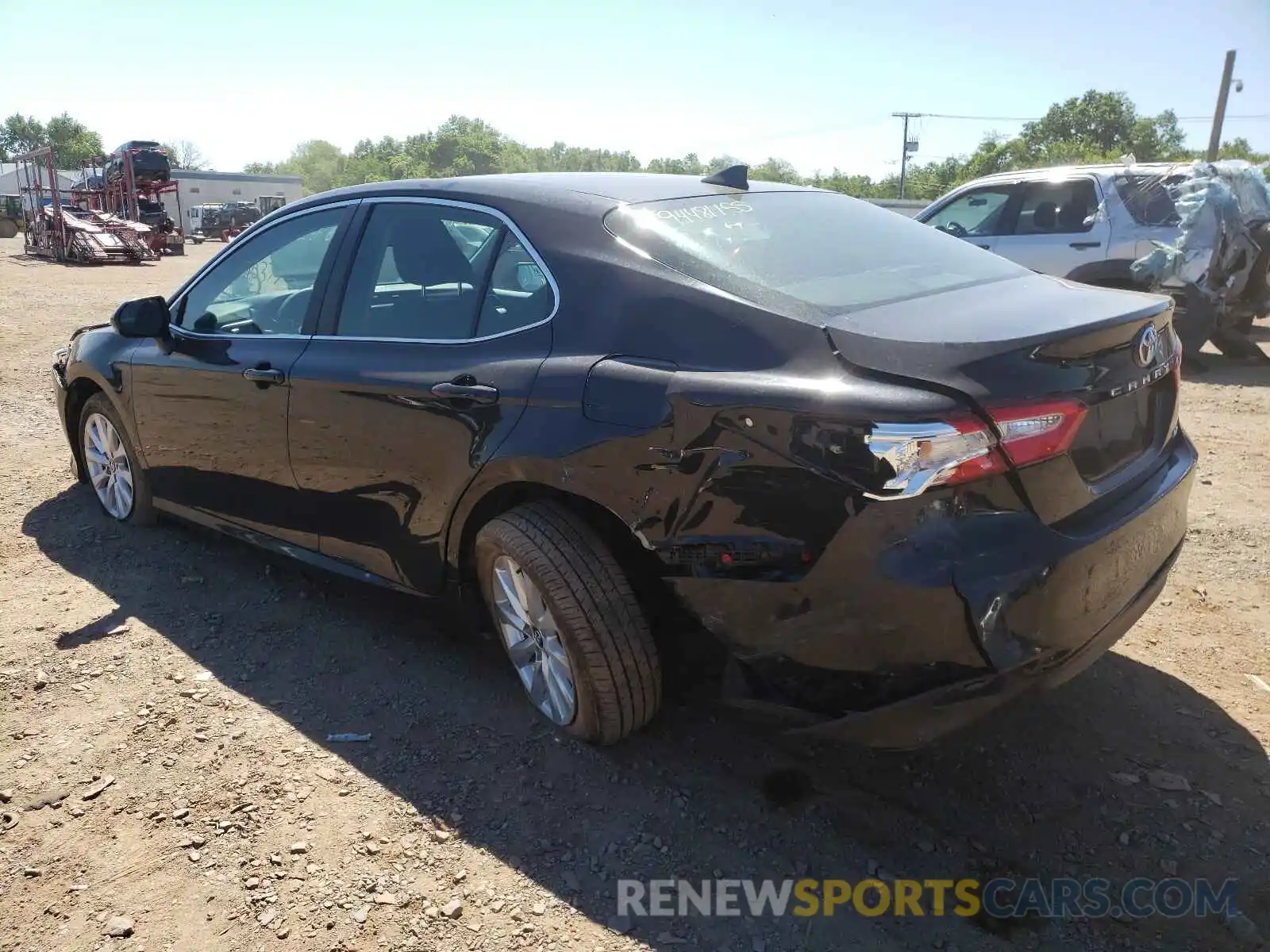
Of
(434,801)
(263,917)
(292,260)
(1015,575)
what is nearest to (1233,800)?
(1015,575)

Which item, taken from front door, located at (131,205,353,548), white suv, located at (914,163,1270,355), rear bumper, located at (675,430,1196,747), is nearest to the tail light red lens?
rear bumper, located at (675,430,1196,747)

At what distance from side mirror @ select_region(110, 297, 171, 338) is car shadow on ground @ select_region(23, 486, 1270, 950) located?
4.43 ft

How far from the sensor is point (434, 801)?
2693mm

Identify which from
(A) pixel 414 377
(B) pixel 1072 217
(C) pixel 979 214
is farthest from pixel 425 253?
(C) pixel 979 214

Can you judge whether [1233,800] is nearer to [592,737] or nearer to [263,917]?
[592,737]

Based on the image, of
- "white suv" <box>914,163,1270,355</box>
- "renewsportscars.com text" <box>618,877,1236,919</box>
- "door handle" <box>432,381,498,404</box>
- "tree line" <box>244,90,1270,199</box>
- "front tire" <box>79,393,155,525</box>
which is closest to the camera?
"renewsportscars.com text" <box>618,877,1236,919</box>

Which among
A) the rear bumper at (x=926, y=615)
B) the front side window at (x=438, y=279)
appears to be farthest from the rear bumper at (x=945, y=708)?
the front side window at (x=438, y=279)

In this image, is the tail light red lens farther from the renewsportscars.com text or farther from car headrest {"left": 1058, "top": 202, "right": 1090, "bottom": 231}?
car headrest {"left": 1058, "top": 202, "right": 1090, "bottom": 231}

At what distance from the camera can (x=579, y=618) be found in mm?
2619

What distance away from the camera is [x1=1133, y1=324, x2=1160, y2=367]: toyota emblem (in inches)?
97.8

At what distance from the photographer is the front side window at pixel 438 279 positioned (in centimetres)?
290

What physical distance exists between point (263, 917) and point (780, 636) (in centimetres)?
143

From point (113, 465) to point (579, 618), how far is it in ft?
10.9

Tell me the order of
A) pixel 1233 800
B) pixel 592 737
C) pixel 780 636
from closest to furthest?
pixel 780 636
pixel 1233 800
pixel 592 737
